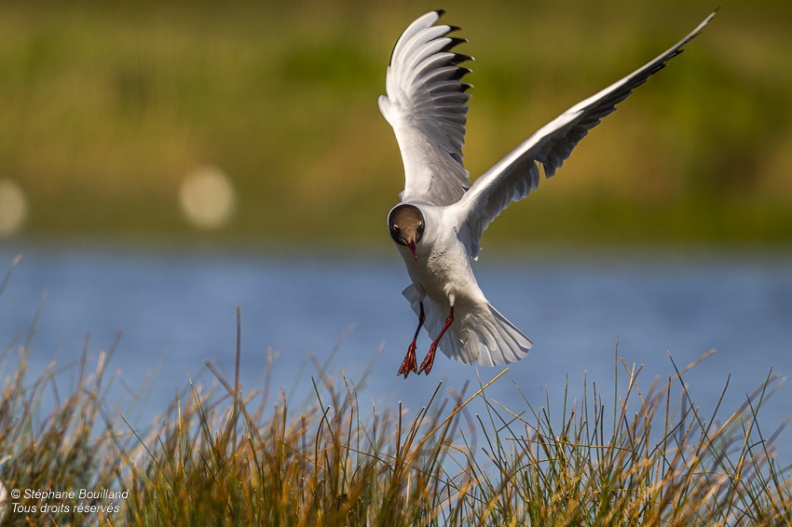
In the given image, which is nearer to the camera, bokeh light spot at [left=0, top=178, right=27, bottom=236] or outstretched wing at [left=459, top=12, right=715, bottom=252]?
outstretched wing at [left=459, top=12, right=715, bottom=252]

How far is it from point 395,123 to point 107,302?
12.3 meters

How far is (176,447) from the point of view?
403cm

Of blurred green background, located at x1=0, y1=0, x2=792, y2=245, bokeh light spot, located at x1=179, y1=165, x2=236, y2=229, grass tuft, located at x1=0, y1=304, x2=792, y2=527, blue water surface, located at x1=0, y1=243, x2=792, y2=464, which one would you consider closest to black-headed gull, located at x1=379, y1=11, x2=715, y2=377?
grass tuft, located at x1=0, y1=304, x2=792, y2=527

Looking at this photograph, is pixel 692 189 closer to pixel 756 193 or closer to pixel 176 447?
pixel 756 193

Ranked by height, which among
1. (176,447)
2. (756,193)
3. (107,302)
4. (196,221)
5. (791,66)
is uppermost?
(791,66)

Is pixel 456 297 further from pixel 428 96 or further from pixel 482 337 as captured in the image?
pixel 428 96

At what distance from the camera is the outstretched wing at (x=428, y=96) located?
5148 mm

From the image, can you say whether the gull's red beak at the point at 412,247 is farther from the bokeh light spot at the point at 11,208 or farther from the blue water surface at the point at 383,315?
the bokeh light spot at the point at 11,208

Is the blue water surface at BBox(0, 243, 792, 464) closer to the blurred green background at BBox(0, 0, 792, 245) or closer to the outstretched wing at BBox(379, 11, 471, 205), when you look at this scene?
the blurred green background at BBox(0, 0, 792, 245)

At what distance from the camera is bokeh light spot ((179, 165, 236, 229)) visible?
775 inches

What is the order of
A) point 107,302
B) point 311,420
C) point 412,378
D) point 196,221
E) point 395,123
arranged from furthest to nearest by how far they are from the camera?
point 196,221 < point 107,302 < point 412,378 < point 395,123 < point 311,420

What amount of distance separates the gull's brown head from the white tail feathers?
0.51 m

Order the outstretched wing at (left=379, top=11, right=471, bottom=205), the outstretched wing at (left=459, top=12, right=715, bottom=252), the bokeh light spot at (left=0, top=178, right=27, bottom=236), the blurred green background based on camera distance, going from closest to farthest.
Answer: the outstretched wing at (left=459, top=12, right=715, bottom=252) → the outstretched wing at (left=379, top=11, right=471, bottom=205) → the bokeh light spot at (left=0, top=178, right=27, bottom=236) → the blurred green background

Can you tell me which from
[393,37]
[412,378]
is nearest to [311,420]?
[412,378]
